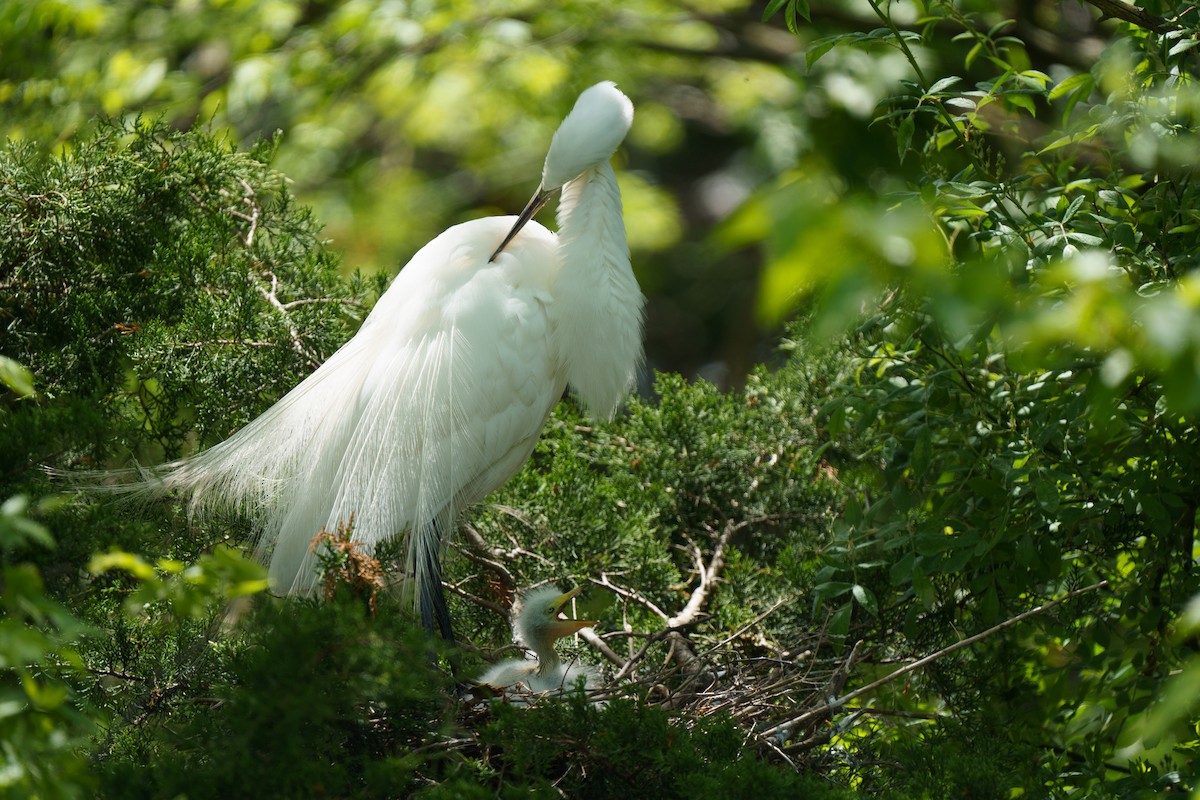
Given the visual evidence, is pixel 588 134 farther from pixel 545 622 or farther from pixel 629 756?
pixel 629 756

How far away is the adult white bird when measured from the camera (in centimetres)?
258

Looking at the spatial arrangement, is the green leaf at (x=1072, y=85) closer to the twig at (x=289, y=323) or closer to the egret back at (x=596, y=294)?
the egret back at (x=596, y=294)

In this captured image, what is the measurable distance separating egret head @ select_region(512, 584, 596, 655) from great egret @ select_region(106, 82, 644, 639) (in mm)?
260

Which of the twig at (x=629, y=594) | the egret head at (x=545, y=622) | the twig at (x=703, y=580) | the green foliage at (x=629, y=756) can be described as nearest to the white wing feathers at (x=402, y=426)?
the egret head at (x=545, y=622)

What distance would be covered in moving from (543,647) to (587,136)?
1.37m

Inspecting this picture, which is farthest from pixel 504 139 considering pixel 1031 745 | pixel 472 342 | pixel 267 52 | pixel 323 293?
pixel 1031 745

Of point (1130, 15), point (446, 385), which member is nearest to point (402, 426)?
point (446, 385)

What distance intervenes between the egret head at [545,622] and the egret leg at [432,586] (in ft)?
0.72

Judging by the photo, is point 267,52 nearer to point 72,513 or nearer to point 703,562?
point 703,562

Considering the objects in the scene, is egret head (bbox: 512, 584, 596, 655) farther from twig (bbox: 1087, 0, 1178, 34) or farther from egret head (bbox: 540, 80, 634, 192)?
twig (bbox: 1087, 0, 1178, 34)

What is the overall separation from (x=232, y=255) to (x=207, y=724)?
1.90 m

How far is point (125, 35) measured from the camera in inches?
226

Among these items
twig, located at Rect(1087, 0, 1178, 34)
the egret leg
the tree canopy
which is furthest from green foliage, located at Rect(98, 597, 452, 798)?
twig, located at Rect(1087, 0, 1178, 34)

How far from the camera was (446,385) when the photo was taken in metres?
2.72
